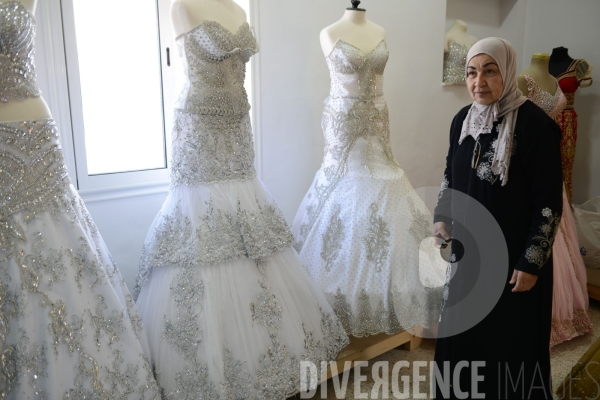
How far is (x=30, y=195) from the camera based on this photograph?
4.66 ft

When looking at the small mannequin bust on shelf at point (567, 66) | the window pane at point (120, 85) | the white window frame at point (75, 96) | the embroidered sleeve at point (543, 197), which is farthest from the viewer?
the small mannequin bust on shelf at point (567, 66)

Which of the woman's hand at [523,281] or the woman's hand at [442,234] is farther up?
the woman's hand at [442,234]

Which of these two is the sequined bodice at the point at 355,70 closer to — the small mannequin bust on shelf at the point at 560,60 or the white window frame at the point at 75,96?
the white window frame at the point at 75,96

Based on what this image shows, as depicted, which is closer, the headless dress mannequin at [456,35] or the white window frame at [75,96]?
the white window frame at [75,96]

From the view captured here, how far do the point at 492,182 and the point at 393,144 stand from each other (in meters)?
1.82

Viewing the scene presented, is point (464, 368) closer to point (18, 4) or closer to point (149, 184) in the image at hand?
point (149, 184)

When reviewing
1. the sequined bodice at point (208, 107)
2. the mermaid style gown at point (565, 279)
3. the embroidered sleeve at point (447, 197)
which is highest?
the sequined bodice at point (208, 107)

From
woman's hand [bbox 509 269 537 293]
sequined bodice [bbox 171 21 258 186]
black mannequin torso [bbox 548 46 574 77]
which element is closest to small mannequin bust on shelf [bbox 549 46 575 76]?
black mannequin torso [bbox 548 46 574 77]

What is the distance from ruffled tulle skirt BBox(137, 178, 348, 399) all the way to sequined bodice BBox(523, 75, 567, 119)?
1816 mm

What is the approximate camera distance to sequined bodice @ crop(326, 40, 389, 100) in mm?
2383

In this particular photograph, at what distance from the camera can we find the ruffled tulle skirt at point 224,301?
5.50 feet

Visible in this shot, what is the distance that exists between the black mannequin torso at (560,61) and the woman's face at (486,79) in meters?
2.32

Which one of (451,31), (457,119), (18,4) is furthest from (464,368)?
(451,31)

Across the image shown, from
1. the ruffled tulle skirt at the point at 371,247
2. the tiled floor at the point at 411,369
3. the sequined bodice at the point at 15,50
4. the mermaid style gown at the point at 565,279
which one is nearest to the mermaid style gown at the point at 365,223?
the ruffled tulle skirt at the point at 371,247
